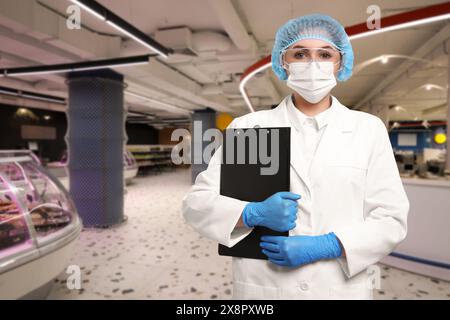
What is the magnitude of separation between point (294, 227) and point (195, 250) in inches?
133

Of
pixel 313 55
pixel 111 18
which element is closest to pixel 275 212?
pixel 313 55

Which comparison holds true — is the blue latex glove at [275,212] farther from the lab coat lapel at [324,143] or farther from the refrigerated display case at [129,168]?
the refrigerated display case at [129,168]

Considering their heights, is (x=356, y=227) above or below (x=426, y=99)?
below

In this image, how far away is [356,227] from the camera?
93 centimetres

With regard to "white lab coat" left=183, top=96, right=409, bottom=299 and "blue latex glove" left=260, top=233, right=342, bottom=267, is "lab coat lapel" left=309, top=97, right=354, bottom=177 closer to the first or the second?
"white lab coat" left=183, top=96, right=409, bottom=299

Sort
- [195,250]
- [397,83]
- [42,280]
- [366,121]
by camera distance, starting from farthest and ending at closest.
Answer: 1. [397,83]
2. [195,250]
3. [42,280]
4. [366,121]

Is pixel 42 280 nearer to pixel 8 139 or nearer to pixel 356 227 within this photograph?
pixel 356 227

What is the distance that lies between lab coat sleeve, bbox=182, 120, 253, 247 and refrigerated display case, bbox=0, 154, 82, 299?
1.86 metres

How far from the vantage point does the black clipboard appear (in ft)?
3.06

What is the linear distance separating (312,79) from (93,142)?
16.0 feet

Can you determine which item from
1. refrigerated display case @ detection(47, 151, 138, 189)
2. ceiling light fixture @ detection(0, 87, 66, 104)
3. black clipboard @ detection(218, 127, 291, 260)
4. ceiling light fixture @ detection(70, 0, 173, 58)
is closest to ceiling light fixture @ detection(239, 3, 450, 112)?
ceiling light fixture @ detection(70, 0, 173, 58)

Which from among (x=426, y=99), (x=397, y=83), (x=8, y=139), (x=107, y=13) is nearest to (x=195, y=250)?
(x=107, y=13)

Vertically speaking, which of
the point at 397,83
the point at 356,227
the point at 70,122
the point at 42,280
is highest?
the point at 397,83

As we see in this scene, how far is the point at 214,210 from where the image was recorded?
0.96 meters
